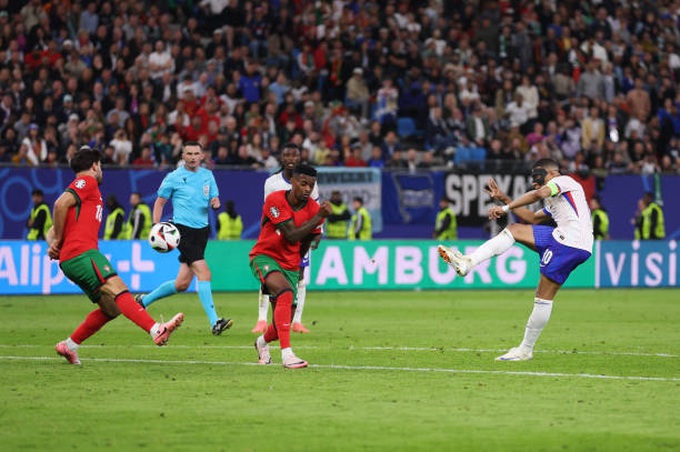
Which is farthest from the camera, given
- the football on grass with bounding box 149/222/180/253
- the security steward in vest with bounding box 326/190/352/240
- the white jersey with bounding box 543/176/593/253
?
the security steward in vest with bounding box 326/190/352/240

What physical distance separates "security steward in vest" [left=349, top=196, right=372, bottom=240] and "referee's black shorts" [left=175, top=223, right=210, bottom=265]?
12010 millimetres

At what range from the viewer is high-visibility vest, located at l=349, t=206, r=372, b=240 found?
2838 cm

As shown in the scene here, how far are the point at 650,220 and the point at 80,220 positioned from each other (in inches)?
814

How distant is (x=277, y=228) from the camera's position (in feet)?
39.4

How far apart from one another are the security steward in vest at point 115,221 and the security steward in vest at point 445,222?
286 inches

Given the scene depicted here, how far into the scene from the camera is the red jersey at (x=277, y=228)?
39.3 ft

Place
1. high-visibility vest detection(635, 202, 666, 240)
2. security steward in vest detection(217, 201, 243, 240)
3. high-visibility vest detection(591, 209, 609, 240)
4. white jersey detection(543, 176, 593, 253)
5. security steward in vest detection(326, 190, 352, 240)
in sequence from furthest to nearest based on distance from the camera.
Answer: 1. high-visibility vest detection(635, 202, 666, 240)
2. high-visibility vest detection(591, 209, 609, 240)
3. security steward in vest detection(326, 190, 352, 240)
4. security steward in vest detection(217, 201, 243, 240)
5. white jersey detection(543, 176, 593, 253)

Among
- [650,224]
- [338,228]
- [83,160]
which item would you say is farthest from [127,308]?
[650,224]

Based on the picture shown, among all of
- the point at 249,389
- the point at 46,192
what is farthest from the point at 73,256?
the point at 46,192

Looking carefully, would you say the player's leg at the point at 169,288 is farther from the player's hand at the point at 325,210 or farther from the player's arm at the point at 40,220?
the player's arm at the point at 40,220

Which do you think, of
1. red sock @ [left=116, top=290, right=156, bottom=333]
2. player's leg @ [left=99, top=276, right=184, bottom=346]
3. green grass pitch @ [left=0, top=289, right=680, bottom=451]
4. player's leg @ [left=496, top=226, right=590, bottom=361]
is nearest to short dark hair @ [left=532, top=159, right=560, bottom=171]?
player's leg @ [left=496, top=226, right=590, bottom=361]

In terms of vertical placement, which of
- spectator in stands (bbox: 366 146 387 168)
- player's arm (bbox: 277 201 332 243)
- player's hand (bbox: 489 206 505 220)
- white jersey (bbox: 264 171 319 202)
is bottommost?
player's arm (bbox: 277 201 332 243)

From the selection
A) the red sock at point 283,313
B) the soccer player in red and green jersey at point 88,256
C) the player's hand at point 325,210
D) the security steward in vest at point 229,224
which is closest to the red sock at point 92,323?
the soccer player in red and green jersey at point 88,256

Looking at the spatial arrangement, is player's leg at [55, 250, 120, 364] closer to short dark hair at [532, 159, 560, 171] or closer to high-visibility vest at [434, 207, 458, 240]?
short dark hair at [532, 159, 560, 171]
